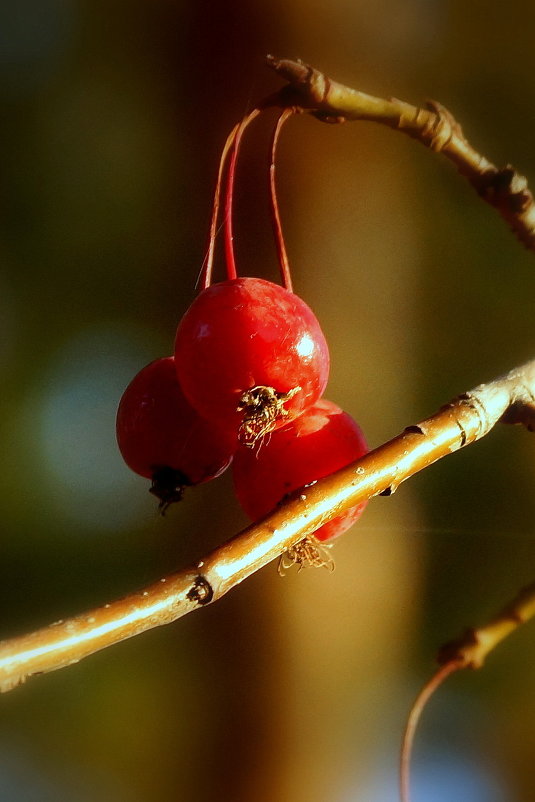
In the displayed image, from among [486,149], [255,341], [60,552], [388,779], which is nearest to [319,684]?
[388,779]

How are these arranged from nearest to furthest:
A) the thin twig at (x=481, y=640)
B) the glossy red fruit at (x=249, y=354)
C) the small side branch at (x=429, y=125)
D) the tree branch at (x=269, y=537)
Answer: the tree branch at (x=269, y=537)
the glossy red fruit at (x=249, y=354)
the small side branch at (x=429, y=125)
the thin twig at (x=481, y=640)

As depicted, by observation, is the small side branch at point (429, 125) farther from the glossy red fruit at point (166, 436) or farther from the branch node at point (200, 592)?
the branch node at point (200, 592)

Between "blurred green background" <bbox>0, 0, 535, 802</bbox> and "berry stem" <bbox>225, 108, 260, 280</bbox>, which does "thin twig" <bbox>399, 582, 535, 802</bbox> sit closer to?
"blurred green background" <bbox>0, 0, 535, 802</bbox>

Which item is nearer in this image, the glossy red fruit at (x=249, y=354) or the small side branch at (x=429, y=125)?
the glossy red fruit at (x=249, y=354)

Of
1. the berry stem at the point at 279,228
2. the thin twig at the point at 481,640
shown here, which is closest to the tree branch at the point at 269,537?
the berry stem at the point at 279,228

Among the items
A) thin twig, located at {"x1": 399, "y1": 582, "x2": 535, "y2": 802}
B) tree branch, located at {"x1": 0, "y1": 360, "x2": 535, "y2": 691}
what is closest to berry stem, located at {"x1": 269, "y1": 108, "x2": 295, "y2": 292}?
tree branch, located at {"x1": 0, "y1": 360, "x2": 535, "y2": 691}

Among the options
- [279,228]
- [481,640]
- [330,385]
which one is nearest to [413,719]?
[481,640]
